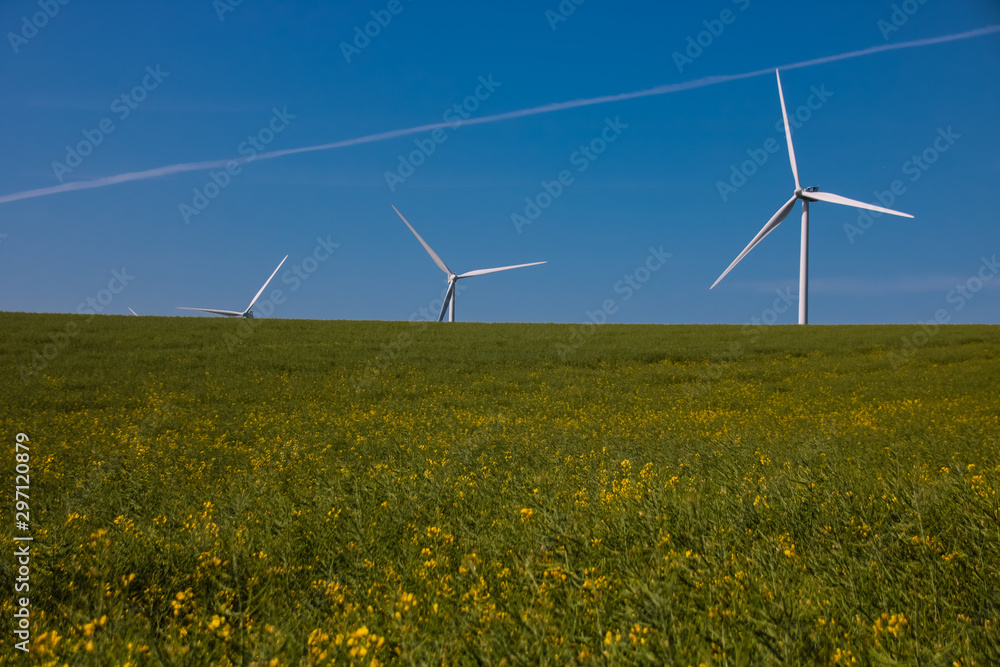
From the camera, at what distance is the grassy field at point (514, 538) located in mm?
3189

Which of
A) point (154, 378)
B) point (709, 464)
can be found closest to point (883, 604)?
point (709, 464)

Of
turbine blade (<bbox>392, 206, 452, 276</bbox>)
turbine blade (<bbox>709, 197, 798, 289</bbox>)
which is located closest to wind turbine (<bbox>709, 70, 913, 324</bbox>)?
turbine blade (<bbox>709, 197, 798, 289</bbox>)

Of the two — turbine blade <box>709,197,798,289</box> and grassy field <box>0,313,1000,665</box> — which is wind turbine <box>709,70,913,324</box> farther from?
grassy field <box>0,313,1000,665</box>

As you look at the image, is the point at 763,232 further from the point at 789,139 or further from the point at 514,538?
the point at 514,538

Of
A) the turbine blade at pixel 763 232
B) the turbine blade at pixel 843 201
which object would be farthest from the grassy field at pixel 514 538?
the turbine blade at pixel 843 201

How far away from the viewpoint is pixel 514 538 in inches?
193

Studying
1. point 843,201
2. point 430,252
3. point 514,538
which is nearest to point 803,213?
point 843,201

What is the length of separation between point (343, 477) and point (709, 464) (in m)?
5.25

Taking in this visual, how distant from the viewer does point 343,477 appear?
7.53 m

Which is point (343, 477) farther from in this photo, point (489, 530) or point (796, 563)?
point (796, 563)

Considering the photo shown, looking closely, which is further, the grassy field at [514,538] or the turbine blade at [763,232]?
the turbine blade at [763,232]

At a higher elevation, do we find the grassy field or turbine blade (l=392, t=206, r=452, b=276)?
turbine blade (l=392, t=206, r=452, b=276)

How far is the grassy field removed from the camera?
10.5ft

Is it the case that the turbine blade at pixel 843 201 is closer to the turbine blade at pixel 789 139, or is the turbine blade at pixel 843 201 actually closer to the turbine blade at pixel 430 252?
the turbine blade at pixel 789 139
